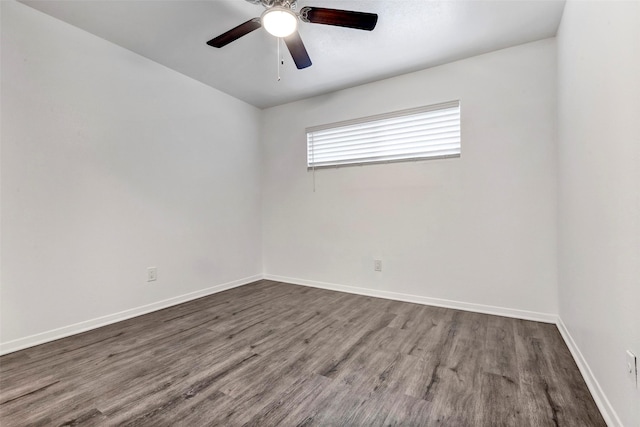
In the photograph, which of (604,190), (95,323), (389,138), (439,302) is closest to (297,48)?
(389,138)

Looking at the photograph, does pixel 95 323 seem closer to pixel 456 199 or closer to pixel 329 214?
pixel 329 214

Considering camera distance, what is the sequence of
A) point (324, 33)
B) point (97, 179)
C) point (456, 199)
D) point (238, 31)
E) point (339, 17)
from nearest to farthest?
point (339, 17), point (238, 31), point (324, 33), point (97, 179), point (456, 199)

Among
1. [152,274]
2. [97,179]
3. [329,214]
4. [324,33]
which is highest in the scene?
[324,33]

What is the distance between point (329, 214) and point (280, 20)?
2.25m

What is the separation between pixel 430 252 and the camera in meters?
2.89

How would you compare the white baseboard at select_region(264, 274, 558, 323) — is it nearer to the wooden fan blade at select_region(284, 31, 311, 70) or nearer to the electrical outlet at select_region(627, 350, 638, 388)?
the electrical outlet at select_region(627, 350, 638, 388)

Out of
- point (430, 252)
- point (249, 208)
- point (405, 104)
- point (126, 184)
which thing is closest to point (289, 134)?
point (249, 208)

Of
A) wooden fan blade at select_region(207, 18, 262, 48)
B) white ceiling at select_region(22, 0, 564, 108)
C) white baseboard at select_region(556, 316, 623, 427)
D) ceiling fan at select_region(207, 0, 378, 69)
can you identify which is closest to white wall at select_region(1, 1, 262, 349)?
white ceiling at select_region(22, 0, 564, 108)

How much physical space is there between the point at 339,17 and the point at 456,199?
77.3 inches

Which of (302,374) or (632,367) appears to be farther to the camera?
(302,374)

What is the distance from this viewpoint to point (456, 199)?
277 cm

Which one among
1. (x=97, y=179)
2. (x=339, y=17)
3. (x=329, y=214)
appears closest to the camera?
(x=339, y=17)

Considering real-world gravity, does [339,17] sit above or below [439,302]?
above

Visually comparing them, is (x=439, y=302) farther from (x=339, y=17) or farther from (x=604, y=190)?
(x=339, y=17)
